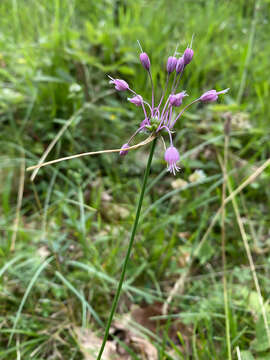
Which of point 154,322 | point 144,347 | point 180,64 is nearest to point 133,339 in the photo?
point 144,347

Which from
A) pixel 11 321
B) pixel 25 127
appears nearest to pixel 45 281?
pixel 11 321

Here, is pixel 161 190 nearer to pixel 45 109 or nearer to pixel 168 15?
pixel 45 109

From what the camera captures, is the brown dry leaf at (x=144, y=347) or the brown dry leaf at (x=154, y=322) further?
the brown dry leaf at (x=154, y=322)

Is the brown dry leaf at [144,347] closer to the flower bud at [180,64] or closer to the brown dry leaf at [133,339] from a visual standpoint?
the brown dry leaf at [133,339]

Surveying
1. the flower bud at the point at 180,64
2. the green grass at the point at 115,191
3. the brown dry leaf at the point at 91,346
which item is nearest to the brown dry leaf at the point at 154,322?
the green grass at the point at 115,191

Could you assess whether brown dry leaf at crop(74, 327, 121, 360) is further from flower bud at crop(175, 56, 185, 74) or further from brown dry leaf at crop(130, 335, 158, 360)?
flower bud at crop(175, 56, 185, 74)

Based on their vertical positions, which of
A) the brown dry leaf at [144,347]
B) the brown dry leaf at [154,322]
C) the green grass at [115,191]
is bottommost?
the brown dry leaf at [144,347]

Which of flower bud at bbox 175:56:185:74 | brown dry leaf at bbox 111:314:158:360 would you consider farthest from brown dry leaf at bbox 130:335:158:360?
flower bud at bbox 175:56:185:74

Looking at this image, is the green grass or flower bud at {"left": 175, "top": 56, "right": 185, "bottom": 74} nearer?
flower bud at {"left": 175, "top": 56, "right": 185, "bottom": 74}
